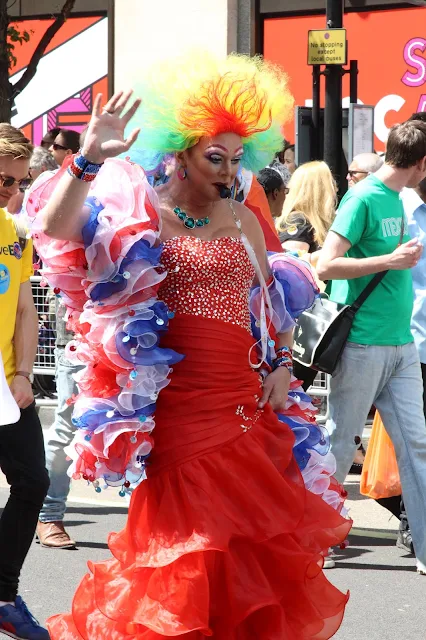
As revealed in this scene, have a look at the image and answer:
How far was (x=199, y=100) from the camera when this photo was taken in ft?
11.8

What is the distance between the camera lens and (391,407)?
18.8 feet

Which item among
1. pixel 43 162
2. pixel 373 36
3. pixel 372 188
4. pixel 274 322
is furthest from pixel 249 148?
pixel 373 36

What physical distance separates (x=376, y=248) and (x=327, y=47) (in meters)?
4.94

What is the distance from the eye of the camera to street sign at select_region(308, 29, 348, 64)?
1012 centimetres

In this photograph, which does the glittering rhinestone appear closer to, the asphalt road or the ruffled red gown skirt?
the ruffled red gown skirt

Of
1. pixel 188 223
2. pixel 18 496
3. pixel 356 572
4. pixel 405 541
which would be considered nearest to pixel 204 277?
pixel 188 223

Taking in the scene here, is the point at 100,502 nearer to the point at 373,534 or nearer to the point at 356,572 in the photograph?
→ the point at 373,534

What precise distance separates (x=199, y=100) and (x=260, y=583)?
146cm

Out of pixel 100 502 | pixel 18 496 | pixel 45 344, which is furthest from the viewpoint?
pixel 45 344

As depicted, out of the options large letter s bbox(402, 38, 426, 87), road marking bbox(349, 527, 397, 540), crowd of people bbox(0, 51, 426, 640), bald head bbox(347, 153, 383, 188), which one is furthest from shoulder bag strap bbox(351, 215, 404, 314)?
large letter s bbox(402, 38, 426, 87)

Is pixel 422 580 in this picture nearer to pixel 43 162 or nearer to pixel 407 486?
pixel 407 486

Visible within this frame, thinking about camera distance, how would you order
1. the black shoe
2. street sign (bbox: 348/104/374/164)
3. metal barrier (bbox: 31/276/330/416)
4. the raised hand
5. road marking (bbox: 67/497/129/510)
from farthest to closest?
street sign (bbox: 348/104/374/164) < metal barrier (bbox: 31/276/330/416) < road marking (bbox: 67/497/129/510) < the black shoe < the raised hand

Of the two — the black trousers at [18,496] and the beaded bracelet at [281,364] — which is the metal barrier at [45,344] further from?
the beaded bracelet at [281,364]

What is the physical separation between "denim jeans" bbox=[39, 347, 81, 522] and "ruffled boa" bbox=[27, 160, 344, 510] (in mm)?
2611
